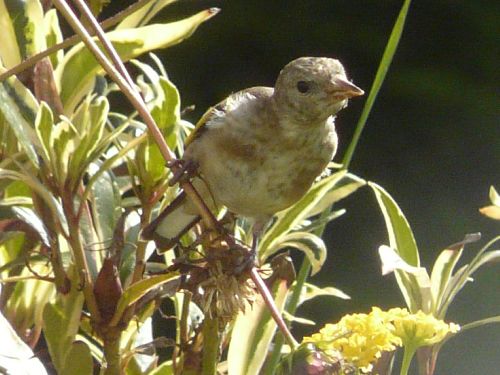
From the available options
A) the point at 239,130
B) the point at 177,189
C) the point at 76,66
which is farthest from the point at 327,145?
the point at 76,66

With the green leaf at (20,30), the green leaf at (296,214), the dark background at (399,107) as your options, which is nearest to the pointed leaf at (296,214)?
the green leaf at (296,214)

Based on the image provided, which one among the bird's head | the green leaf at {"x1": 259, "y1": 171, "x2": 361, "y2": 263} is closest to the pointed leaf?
the green leaf at {"x1": 259, "y1": 171, "x2": 361, "y2": 263}

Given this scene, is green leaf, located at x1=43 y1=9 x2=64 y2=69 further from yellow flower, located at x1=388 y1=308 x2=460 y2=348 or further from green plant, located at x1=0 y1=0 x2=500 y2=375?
yellow flower, located at x1=388 y1=308 x2=460 y2=348

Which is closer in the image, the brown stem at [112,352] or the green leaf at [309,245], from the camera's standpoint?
the brown stem at [112,352]

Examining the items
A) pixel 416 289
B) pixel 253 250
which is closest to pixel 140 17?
pixel 253 250

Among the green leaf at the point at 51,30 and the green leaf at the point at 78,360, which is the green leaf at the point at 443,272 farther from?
the green leaf at the point at 51,30
